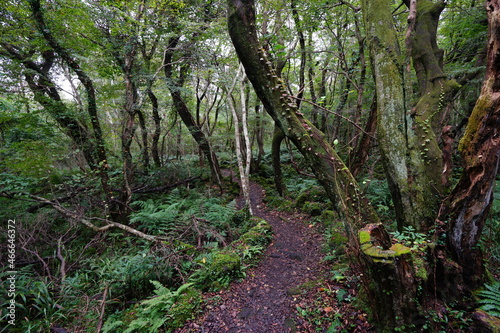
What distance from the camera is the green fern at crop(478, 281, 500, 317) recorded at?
225 centimetres

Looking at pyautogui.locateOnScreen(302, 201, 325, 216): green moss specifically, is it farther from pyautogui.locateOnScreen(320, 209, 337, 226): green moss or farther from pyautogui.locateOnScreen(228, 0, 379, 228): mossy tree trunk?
pyautogui.locateOnScreen(228, 0, 379, 228): mossy tree trunk

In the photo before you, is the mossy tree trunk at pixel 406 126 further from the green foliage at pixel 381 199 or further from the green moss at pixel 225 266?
the green moss at pixel 225 266

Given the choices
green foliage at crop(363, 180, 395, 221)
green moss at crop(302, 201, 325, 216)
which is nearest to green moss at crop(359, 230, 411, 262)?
green foliage at crop(363, 180, 395, 221)

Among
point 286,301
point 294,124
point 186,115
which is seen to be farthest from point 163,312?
point 186,115

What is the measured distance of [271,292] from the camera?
3969 mm

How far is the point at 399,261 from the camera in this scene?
2.23 meters

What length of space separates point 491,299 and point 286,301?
2581 millimetres

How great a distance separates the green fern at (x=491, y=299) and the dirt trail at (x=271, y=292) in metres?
2.16

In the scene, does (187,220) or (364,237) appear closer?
(364,237)

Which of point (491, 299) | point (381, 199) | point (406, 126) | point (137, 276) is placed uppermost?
point (406, 126)

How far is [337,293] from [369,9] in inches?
189

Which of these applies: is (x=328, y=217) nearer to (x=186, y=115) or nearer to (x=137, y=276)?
(x=137, y=276)

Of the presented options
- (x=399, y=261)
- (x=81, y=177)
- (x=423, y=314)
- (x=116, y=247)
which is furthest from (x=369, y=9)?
(x=81, y=177)

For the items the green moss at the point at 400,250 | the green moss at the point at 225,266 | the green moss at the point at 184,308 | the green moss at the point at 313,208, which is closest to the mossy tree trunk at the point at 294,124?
the green moss at the point at 400,250
